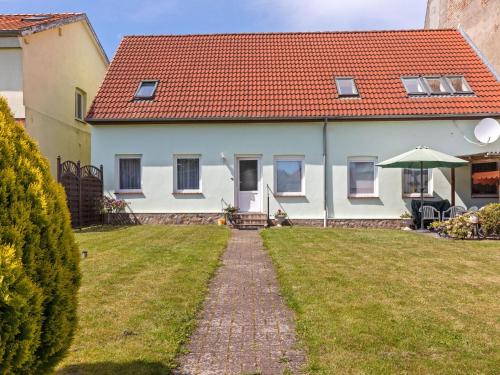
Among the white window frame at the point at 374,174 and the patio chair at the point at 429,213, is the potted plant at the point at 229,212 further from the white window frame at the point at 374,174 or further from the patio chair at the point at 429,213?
the patio chair at the point at 429,213

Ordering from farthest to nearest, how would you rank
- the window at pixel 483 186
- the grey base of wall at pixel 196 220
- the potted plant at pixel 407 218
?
the grey base of wall at pixel 196 220 → the window at pixel 483 186 → the potted plant at pixel 407 218

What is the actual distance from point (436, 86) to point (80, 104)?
15.4 metres

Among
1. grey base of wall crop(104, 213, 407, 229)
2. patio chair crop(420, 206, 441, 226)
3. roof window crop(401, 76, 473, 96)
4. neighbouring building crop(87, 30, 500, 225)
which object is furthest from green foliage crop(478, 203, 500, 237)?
roof window crop(401, 76, 473, 96)

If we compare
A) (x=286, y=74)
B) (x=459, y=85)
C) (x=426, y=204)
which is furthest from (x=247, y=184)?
(x=459, y=85)

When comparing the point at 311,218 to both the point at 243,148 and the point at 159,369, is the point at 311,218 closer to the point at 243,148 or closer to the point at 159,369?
the point at 243,148

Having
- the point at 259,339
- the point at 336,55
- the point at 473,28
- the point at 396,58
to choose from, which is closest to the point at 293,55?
the point at 336,55

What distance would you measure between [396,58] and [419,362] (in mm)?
17368

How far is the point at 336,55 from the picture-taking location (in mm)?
19609

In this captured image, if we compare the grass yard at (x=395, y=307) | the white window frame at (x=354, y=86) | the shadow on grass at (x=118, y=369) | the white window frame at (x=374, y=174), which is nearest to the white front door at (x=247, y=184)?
the white window frame at (x=374, y=174)

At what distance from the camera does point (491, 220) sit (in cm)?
1222

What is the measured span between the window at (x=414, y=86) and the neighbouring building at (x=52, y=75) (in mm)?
12954

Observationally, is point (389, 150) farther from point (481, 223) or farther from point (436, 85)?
point (481, 223)

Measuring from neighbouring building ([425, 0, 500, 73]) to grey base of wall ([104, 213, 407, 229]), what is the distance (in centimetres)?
914

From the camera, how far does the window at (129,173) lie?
17328mm
